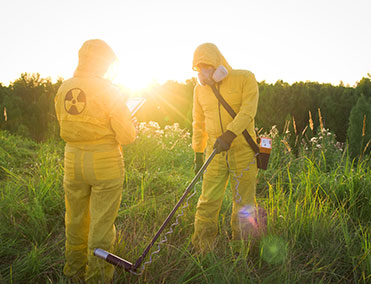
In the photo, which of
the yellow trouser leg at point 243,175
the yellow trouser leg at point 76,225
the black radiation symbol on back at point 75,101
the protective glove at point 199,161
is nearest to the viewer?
the black radiation symbol on back at point 75,101

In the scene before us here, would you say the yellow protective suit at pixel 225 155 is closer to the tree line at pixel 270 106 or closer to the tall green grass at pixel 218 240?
the tall green grass at pixel 218 240

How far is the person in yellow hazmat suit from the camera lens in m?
1.84

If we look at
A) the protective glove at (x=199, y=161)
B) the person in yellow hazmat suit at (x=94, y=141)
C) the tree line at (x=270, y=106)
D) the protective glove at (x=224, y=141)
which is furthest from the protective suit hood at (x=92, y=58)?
the tree line at (x=270, y=106)

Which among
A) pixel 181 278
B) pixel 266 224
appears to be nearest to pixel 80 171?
pixel 181 278

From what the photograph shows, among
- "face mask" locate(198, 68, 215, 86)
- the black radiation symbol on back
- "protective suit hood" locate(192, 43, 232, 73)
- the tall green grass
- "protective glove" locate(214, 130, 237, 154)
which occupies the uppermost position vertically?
"protective suit hood" locate(192, 43, 232, 73)

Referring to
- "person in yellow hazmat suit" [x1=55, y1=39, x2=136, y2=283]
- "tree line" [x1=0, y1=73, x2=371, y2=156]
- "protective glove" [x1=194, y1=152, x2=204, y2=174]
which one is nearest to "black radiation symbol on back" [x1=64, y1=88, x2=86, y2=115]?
"person in yellow hazmat suit" [x1=55, y1=39, x2=136, y2=283]

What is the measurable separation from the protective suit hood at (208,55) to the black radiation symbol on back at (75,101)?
44.1 inches

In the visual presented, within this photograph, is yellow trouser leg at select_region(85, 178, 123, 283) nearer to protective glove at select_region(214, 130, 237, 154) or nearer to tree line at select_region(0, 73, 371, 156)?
protective glove at select_region(214, 130, 237, 154)

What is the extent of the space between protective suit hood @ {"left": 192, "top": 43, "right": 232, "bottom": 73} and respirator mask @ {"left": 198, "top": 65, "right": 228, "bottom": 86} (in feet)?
0.23

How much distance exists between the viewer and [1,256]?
237 centimetres

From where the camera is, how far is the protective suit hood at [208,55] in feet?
7.78

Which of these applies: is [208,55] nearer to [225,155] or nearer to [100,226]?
[225,155]

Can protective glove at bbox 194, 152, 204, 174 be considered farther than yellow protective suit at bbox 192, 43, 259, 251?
Yes

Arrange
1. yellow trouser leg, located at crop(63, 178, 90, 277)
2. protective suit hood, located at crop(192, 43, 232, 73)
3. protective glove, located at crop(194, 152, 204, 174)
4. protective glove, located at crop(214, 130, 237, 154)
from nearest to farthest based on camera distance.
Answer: yellow trouser leg, located at crop(63, 178, 90, 277) → protective glove, located at crop(214, 130, 237, 154) → protective suit hood, located at crop(192, 43, 232, 73) → protective glove, located at crop(194, 152, 204, 174)
